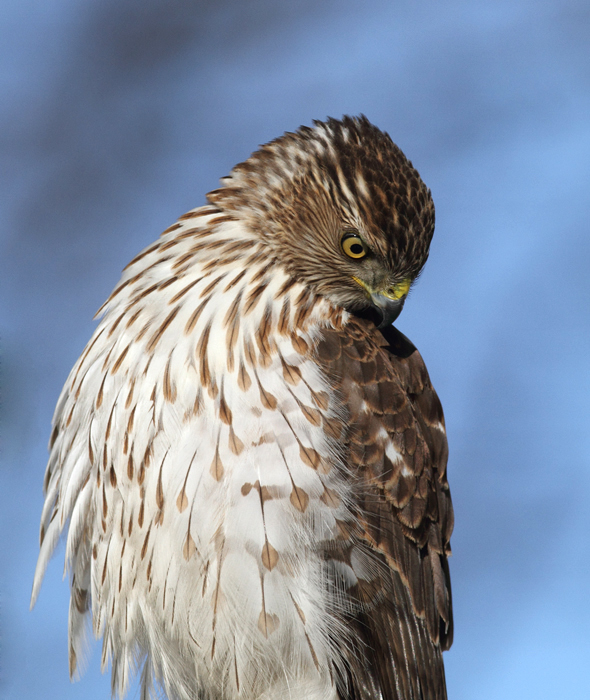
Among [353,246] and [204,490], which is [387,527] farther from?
[353,246]

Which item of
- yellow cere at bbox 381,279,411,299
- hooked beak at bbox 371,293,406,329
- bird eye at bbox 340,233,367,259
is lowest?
hooked beak at bbox 371,293,406,329

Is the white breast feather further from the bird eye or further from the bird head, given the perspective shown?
the bird eye

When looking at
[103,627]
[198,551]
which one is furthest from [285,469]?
[103,627]

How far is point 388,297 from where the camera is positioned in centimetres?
328

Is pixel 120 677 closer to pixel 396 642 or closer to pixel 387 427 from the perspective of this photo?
pixel 396 642

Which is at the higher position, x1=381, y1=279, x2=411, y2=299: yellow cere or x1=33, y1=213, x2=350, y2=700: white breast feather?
x1=381, y1=279, x2=411, y2=299: yellow cere

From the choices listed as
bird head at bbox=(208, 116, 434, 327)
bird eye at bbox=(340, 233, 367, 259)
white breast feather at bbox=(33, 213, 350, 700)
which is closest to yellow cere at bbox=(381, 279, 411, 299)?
bird head at bbox=(208, 116, 434, 327)

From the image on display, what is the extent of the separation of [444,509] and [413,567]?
0.40 m

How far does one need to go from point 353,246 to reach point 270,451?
3.09 feet

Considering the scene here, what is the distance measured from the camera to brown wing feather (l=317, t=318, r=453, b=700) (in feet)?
10.3

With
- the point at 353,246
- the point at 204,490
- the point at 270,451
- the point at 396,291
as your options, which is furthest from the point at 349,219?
the point at 204,490

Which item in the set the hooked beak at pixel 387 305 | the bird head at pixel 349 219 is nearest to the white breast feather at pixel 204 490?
the bird head at pixel 349 219

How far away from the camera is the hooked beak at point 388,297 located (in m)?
3.27

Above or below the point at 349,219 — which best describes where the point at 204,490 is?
below
